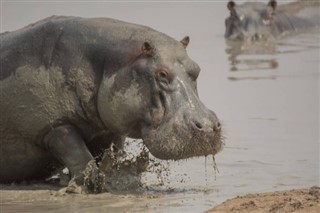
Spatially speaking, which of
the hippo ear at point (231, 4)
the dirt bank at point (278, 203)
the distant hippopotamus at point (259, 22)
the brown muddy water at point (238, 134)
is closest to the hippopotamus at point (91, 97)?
the brown muddy water at point (238, 134)

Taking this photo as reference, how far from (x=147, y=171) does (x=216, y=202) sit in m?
1.16

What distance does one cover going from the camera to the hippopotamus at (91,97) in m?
7.74

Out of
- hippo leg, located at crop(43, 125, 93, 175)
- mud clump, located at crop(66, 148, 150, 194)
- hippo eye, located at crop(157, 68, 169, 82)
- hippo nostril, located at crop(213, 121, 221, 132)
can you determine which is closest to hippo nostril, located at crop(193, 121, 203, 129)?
hippo nostril, located at crop(213, 121, 221, 132)

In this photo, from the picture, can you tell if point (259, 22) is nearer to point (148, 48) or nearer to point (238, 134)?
point (238, 134)

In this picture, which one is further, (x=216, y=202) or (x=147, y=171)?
(x=147, y=171)

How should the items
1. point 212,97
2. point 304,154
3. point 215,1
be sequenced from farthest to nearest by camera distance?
point 215,1 < point 212,97 < point 304,154

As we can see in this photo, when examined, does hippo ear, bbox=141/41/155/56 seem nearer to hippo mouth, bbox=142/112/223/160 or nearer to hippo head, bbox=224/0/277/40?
hippo mouth, bbox=142/112/223/160

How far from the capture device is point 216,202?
745cm

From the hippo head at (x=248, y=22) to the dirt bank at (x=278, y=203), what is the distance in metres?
15.3

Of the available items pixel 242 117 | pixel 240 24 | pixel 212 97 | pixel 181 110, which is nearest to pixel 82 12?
pixel 240 24

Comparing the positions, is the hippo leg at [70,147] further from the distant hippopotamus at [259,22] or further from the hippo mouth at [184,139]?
the distant hippopotamus at [259,22]

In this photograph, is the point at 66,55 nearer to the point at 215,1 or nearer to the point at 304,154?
the point at 304,154

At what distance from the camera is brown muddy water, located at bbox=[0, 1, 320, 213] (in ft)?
25.4

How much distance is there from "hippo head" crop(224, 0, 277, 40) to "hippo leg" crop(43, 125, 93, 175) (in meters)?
14.2
